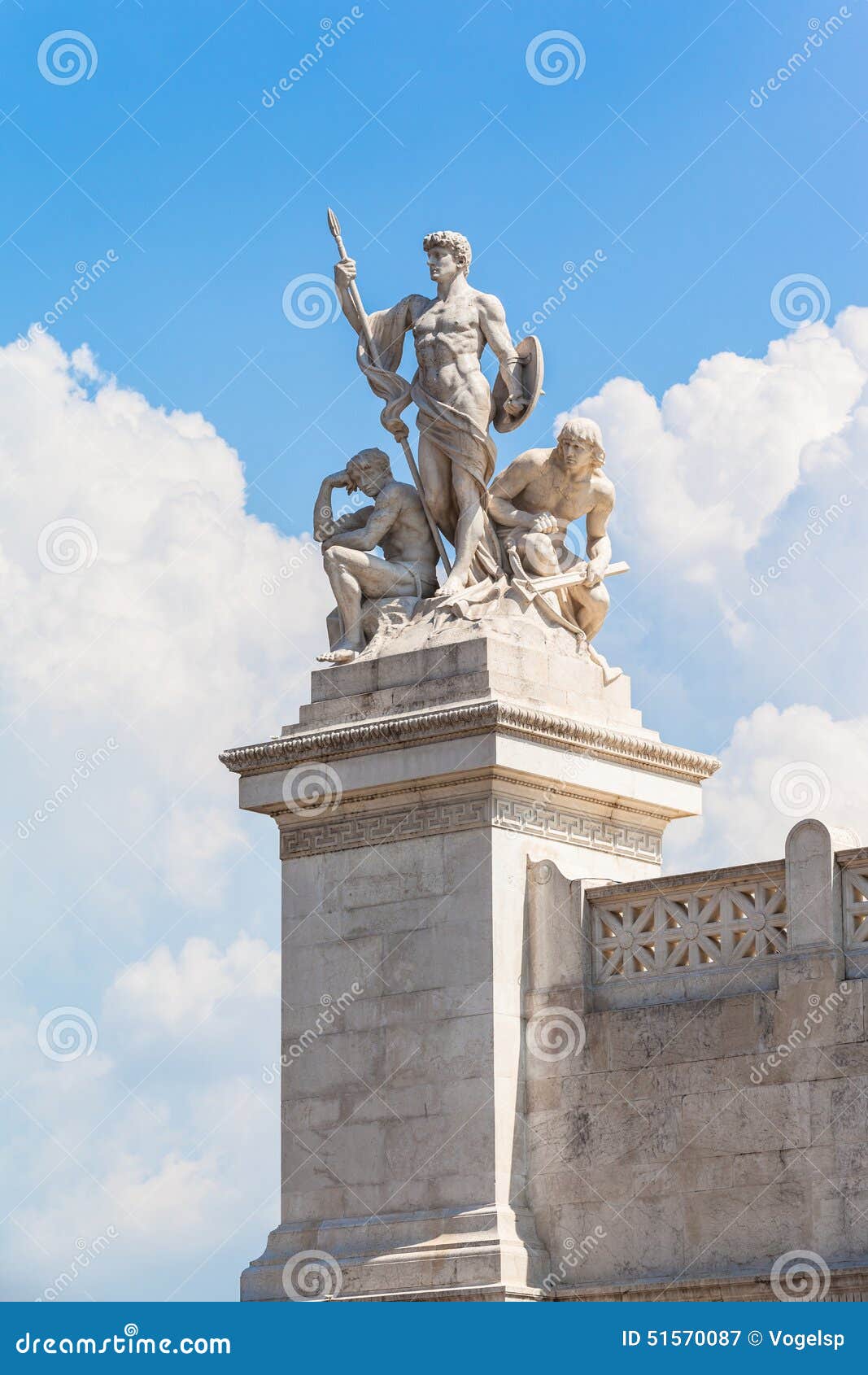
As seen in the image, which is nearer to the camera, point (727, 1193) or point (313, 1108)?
point (727, 1193)

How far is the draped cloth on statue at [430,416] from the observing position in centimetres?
2214

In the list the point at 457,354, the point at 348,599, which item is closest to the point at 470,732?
the point at 348,599

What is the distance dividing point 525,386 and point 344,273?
78.9 inches

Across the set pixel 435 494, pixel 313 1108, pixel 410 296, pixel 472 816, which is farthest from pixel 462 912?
pixel 410 296

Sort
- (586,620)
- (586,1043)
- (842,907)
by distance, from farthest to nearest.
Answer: (586,620) < (586,1043) < (842,907)

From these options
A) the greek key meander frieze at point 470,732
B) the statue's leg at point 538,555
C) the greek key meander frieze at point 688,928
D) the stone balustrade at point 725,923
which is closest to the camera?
the stone balustrade at point 725,923

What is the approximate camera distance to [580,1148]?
2019cm

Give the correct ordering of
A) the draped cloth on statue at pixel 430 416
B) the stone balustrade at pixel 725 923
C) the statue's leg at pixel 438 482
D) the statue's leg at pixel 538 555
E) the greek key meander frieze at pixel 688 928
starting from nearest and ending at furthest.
→ 1. the stone balustrade at pixel 725 923
2. the greek key meander frieze at pixel 688 928
3. the statue's leg at pixel 538 555
4. the draped cloth on statue at pixel 430 416
5. the statue's leg at pixel 438 482

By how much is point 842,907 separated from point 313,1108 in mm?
4819

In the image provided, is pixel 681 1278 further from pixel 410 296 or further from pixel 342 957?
pixel 410 296

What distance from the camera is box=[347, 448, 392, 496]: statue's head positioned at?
74.6 ft

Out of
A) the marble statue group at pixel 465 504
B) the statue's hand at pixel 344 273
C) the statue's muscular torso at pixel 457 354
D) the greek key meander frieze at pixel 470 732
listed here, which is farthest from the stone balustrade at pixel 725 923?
the statue's hand at pixel 344 273

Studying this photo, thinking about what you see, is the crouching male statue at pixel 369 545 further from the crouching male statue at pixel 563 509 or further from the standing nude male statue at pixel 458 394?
the crouching male statue at pixel 563 509

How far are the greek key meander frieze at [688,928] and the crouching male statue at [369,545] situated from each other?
3.26m
